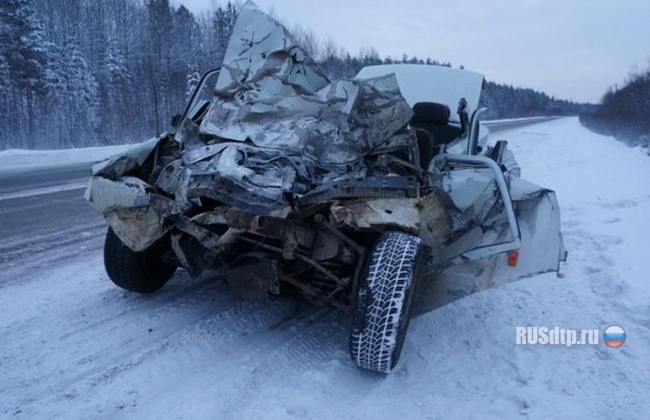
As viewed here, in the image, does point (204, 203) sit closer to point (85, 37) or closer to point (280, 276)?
point (280, 276)

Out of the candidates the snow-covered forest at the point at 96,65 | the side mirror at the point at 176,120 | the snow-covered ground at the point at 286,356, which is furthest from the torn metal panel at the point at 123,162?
the snow-covered forest at the point at 96,65

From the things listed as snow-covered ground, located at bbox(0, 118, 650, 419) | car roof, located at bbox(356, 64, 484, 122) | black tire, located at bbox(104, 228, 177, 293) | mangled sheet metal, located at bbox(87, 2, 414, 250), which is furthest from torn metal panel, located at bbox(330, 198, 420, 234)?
car roof, located at bbox(356, 64, 484, 122)

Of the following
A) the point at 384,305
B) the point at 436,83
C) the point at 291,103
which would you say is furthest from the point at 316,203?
the point at 436,83

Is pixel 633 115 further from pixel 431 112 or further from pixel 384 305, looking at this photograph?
pixel 384 305

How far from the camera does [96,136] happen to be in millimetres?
30766

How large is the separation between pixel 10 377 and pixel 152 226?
117 centimetres

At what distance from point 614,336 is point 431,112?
2671 mm

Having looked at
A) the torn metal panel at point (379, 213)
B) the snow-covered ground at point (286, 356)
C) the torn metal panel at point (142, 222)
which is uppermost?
the torn metal panel at point (379, 213)

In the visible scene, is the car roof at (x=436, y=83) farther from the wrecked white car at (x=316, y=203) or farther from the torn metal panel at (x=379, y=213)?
the torn metal panel at (x=379, y=213)

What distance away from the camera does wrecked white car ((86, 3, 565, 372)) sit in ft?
9.10

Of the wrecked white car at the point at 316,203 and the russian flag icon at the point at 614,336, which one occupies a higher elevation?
the wrecked white car at the point at 316,203

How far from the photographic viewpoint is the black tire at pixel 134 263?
12.0ft

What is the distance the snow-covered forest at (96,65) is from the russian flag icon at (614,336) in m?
20.9

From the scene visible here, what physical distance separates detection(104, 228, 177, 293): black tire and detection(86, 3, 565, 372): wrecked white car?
0.5 inches
